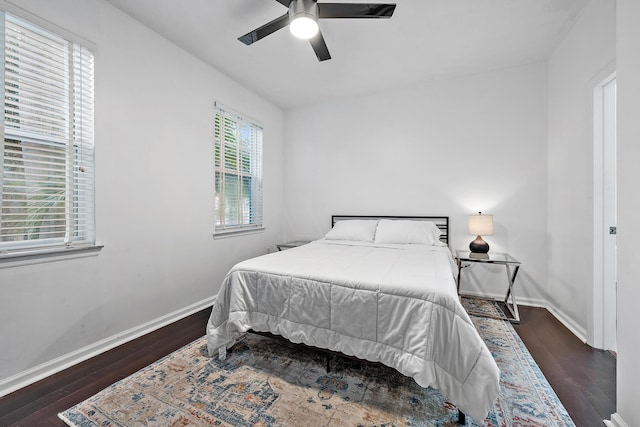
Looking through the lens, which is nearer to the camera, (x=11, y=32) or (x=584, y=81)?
(x=11, y=32)

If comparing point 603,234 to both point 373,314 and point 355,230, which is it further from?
point 355,230

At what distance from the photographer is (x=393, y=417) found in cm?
137

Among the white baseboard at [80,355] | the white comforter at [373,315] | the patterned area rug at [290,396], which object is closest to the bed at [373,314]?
the white comforter at [373,315]

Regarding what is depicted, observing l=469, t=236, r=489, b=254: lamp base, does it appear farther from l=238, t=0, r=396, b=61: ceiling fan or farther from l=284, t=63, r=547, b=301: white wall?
l=238, t=0, r=396, b=61: ceiling fan

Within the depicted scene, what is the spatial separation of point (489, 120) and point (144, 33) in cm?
384

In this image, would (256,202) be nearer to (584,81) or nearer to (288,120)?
(288,120)

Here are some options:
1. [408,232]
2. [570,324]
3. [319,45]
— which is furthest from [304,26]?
[570,324]

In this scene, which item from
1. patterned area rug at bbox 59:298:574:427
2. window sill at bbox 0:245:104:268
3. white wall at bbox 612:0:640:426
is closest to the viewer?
white wall at bbox 612:0:640:426

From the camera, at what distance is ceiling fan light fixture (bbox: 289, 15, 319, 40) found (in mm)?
1789

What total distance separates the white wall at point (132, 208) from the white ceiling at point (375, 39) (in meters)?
0.31

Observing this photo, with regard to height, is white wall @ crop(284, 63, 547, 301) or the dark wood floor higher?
white wall @ crop(284, 63, 547, 301)

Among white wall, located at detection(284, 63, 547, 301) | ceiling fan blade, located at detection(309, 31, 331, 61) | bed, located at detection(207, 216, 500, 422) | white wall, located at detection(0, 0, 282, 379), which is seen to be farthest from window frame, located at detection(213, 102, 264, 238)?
ceiling fan blade, located at detection(309, 31, 331, 61)

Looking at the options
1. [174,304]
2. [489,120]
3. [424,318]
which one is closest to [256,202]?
[174,304]

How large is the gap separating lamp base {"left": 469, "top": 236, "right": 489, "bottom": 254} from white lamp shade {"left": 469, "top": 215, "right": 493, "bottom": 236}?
0.12 m
